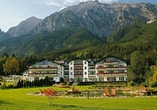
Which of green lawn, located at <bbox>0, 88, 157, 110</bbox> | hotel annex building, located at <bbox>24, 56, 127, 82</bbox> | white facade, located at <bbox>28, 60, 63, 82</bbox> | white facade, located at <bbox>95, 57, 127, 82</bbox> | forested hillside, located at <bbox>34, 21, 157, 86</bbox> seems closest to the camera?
green lawn, located at <bbox>0, 88, 157, 110</bbox>

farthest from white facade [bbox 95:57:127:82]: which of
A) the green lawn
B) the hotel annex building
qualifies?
the green lawn

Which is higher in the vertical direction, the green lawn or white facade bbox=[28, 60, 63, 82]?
white facade bbox=[28, 60, 63, 82]

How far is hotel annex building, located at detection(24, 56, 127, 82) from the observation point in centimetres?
8488

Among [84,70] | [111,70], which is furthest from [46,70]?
[111,70]

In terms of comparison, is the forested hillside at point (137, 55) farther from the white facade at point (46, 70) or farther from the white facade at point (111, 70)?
the white facade at point (46, 70)

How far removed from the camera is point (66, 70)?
94375 millimetres

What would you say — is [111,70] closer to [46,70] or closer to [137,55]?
[137,55]

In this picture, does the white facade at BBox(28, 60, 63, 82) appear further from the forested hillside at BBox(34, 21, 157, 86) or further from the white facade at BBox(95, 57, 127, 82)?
the forested hillside at BBox(34, 21, 157, 86)

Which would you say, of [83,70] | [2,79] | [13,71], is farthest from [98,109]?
[13,71]

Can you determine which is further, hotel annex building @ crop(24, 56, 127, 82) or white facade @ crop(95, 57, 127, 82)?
hotel annex building @ crop(24, 56, 127, 82)

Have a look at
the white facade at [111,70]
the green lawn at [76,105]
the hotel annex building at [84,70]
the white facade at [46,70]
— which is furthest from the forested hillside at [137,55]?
the green lawn at [76,105]

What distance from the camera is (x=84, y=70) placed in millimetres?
90812

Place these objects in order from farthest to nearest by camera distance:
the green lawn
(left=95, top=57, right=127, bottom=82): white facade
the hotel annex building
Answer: the hotel annex building
(left=95, top=57, right=127, bottom=82): white facade
the green lawn

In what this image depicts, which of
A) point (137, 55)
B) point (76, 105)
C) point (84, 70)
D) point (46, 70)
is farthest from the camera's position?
point (137, 55)
